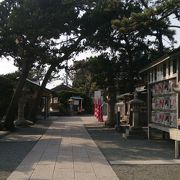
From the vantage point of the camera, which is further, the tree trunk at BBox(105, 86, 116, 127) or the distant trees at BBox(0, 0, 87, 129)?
the tree trunk at BBox(105, 86, 116, 127)

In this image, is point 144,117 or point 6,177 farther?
point 144,117

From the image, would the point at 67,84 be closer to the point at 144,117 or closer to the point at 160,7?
the point at 144,117

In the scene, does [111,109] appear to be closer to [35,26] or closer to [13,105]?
[13,105]

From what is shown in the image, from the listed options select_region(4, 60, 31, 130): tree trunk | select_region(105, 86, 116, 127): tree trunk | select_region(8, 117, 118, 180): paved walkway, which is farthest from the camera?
select_region(105, 86, 116, 127): tree trunk

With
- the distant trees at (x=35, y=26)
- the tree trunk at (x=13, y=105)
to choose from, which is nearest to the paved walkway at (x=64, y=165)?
the distant trees at (x=35, y=26)

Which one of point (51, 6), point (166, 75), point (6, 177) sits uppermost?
point (51, 6)

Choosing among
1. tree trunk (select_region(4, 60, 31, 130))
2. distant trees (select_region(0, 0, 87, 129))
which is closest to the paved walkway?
distant trees (select_region(0, 0, 87, 129))

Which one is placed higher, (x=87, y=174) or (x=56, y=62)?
(x=56, y=62)

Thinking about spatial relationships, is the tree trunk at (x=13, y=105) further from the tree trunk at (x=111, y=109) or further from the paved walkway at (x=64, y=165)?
the paved walkway at (x=64, y=165)

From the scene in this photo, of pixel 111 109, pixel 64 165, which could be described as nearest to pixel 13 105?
pixel 111 109

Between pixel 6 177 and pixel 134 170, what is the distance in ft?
10.5

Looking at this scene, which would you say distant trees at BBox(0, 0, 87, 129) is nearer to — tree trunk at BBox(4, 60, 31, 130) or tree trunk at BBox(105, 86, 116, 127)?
tree trunk at BBox(4, 60, 31, 130)

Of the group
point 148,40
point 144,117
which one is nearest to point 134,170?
point 148,40

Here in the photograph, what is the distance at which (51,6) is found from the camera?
24281 millimetres
